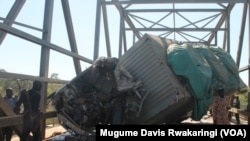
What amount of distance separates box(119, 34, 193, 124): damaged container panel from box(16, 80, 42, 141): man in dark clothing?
186cm

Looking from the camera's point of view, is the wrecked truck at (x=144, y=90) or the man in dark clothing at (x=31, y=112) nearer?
the man in dark clothing at (x=31, y=112)

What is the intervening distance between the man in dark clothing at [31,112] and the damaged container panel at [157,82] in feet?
6.10

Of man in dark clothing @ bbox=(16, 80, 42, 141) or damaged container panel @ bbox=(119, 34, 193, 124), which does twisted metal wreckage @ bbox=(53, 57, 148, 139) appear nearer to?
damaged container panel @ bbox=(119, 34, 193, 124)

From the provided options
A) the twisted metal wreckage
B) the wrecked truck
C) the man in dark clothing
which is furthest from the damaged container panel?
the man in dark clothing

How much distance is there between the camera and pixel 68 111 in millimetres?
5875

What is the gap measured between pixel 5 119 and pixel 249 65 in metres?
6.15

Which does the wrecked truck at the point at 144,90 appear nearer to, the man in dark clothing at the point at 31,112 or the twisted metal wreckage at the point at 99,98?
the twisted metal wreckage at the point at 99,98

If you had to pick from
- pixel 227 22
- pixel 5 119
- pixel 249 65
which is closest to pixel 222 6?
pixel 227 22

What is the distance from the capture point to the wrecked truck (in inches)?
233

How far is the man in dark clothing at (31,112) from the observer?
5.39 m

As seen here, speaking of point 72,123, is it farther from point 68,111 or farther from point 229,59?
point 229,59

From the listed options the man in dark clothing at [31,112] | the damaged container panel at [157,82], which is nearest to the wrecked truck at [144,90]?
the damaged container panel at [157,82]

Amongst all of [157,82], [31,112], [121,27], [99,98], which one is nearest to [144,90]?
[157,82]

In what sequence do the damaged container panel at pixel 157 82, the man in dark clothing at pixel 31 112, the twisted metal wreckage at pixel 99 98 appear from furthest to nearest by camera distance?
the damaged container panel at pixel 157 82 → the twisted metal wreckage at pixel 99 98 → the man in dark clothing at pixel 31 112
